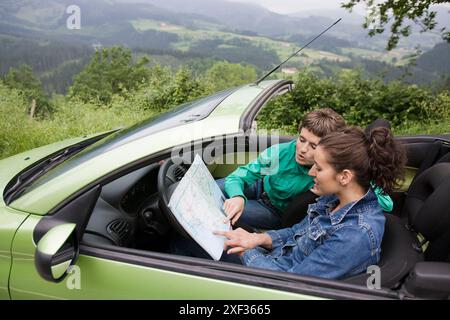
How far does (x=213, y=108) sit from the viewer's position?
1.84 m

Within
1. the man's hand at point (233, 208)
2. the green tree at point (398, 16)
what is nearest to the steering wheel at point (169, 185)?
the man's hand at point (233, 208)

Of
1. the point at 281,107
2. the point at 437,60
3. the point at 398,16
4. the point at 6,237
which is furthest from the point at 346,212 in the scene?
the point at 437,60

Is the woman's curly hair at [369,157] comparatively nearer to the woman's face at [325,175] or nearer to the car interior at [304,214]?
the woman's face at [325,175]

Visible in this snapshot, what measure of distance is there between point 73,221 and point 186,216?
17.1 inches

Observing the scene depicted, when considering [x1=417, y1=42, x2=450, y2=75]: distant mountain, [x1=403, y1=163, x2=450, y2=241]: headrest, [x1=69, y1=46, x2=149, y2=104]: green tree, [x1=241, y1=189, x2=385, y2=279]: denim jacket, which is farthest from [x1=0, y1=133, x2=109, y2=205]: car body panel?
[x1=69, y1=46, x2=149, y2=104]: green tree

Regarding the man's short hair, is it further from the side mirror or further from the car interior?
the side mirror

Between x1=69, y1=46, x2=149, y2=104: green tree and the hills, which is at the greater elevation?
the hills

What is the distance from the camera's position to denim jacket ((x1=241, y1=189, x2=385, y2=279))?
1.48m

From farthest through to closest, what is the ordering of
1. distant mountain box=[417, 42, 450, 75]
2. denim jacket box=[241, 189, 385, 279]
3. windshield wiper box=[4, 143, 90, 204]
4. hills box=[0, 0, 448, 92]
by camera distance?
hills box=[0, 0, 448, 92]
distant mountain box=[417, 42, 450, 75]
windshield wiper box=[4, 143, 90, 204]
denim jacket box=[241, 189, 385, 279]

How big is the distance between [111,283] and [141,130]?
0.71m

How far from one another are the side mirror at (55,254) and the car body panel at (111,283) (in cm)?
8

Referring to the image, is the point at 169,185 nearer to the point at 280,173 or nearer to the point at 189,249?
the point at 189,249
